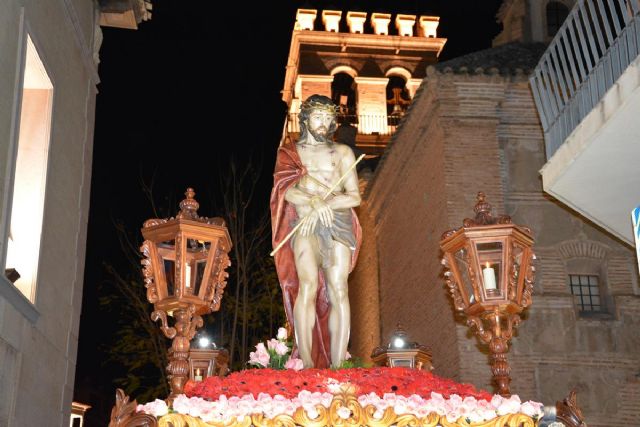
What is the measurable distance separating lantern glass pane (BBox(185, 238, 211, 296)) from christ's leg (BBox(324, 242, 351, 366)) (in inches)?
45.8

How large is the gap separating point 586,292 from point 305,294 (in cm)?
1028

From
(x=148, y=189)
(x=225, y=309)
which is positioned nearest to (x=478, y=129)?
(x=225, y=309)

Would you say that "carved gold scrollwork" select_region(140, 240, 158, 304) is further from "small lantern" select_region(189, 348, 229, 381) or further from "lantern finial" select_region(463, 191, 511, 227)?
"small lantern" select_region(189, 348, 229, 381)

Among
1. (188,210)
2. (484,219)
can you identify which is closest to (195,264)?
(188,210)

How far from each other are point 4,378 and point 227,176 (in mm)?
17851

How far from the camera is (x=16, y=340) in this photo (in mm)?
8391

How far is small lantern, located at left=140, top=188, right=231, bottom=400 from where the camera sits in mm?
8375

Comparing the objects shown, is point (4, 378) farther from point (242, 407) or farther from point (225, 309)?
point (225, 309)

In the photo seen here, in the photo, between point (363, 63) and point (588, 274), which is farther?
point (363, 63)

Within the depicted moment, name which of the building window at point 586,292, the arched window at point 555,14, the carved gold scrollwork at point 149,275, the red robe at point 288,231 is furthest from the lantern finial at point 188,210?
the arched window at point 555,14

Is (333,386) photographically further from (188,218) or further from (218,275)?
(188,218)

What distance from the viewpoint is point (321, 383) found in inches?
290

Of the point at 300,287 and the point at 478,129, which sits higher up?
the point at 478,129

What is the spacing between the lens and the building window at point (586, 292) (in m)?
17.5
